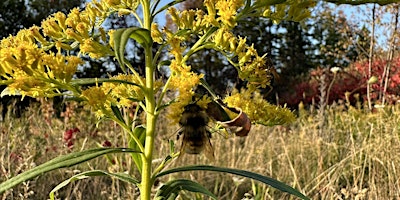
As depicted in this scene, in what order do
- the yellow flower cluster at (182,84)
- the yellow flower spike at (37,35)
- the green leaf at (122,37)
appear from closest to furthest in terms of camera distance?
the green leaf at (122,37), the yellow flower cluster at (182,84), the yellow flower spike at (37,35)

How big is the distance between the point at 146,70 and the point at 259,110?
12.8 inches

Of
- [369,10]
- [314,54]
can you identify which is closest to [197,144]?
[369,10]

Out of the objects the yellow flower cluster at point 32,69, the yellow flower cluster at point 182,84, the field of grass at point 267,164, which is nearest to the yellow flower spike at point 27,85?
the yellow flower cluster at point 32,69

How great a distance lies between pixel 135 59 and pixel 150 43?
522 inches

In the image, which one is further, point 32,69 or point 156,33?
point 156,33

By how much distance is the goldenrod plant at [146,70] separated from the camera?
4.02 feet

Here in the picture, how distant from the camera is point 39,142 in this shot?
4555mm

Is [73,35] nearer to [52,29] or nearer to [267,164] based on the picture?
[52,29]

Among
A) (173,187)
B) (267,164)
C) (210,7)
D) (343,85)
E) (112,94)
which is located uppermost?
(210,7)

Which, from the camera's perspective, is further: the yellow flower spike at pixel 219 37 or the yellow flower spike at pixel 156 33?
the yellow flower spike at pixel 156 33

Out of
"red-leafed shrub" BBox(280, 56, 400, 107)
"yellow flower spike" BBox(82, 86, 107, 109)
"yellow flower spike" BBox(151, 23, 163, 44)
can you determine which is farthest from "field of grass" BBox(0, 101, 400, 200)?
"red-leafed shrub" BBox(280, 56, 400, 107)

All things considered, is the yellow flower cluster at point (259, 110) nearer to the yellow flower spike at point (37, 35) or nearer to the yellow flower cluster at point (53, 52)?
the yellow flower cluster at point (53, 52)

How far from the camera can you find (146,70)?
133cm

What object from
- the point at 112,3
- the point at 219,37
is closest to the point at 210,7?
the point at 219,37
